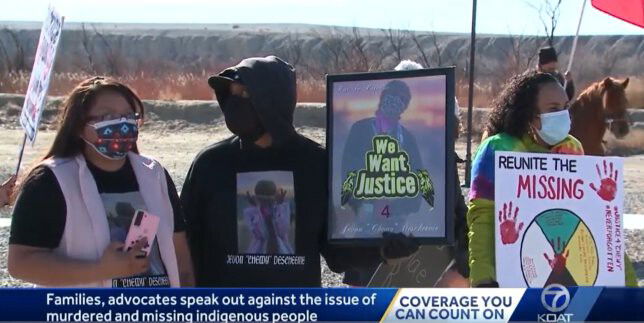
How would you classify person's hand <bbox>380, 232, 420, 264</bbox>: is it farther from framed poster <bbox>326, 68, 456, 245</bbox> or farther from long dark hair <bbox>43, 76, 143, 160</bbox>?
long dark hair <bbox>43, 76, 143, 160</bbox>

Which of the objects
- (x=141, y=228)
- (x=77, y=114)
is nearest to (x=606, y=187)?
(x=141, y=228)

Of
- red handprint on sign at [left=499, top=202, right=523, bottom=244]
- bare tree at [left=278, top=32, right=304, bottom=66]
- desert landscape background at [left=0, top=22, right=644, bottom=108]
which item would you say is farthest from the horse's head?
bare tree at [left=278, top=32, right=304, bottom=66]

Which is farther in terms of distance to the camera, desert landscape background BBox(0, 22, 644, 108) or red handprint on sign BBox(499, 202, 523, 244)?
desert landscape background BBox(0, 22, 644, 108)

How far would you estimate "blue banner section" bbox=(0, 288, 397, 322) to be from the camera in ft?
11.9

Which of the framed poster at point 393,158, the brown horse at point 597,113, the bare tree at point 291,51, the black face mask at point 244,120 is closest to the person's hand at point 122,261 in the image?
the black face mask at point 244,120

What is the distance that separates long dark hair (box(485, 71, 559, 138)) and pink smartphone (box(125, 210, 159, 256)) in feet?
4.89

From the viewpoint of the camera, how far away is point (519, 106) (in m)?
4.62

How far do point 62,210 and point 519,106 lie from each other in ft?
6.09

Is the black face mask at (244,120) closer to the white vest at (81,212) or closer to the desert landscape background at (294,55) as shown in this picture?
the white vest at (81,212)

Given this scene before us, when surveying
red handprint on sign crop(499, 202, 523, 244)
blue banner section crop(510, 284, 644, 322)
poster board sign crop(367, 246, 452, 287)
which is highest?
red handprint on sign crop(499, 202, 523, 244)

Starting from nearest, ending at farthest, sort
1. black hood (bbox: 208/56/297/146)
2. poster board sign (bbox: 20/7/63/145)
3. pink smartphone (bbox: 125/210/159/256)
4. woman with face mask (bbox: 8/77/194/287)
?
woman with face mask (bbox: 8/77/194/287) < pink smartphone (bbox: 125/210/159/256) < black hood (bbox: 208/56/297/146) < poster board sign (bbox: 20/7/63/145)

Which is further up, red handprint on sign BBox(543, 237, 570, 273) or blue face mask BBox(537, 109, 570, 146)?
blue face mask BBox(537, 109, 570, 146)

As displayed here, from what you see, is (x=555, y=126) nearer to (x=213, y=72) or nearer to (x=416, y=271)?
(x=416, y=271)

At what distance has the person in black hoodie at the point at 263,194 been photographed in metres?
4.37
